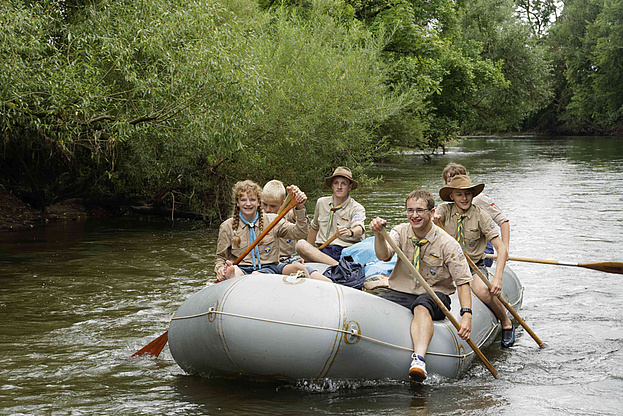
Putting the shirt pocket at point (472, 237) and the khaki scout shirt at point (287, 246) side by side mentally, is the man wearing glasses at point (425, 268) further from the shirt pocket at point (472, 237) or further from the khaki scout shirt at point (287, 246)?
the khaki scout shirt at point (287, 246)

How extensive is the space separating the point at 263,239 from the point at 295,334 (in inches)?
63.6

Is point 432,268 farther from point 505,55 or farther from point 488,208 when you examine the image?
point 505,55

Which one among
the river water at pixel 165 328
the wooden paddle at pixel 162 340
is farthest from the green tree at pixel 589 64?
the wooden paddle at pixel 162 340

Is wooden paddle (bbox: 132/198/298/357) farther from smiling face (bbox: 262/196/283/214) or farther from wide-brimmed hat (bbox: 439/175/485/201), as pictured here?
wide-brimmed hat (bbox: 439/175/485/201)

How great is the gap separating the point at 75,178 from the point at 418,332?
9768 millimetres

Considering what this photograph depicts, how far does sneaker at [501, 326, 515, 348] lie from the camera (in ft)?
21.2

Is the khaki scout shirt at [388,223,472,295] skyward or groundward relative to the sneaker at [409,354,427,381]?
skyward

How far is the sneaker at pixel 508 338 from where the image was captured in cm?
645

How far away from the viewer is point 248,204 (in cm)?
613

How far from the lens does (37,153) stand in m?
12.8

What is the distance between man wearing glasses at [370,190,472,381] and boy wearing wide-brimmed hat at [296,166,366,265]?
143 centimetres

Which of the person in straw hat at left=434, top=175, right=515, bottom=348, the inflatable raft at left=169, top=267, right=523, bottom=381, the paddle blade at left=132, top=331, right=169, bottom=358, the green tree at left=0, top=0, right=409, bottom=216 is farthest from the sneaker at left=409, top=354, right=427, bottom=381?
the green tree at left=0, top=0, right=409, bottom=216

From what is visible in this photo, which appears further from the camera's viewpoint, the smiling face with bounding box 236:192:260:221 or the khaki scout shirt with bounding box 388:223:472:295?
the smiling face with bounding box 236:192:260:221

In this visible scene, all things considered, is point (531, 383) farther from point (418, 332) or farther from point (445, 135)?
point (445, 135)
